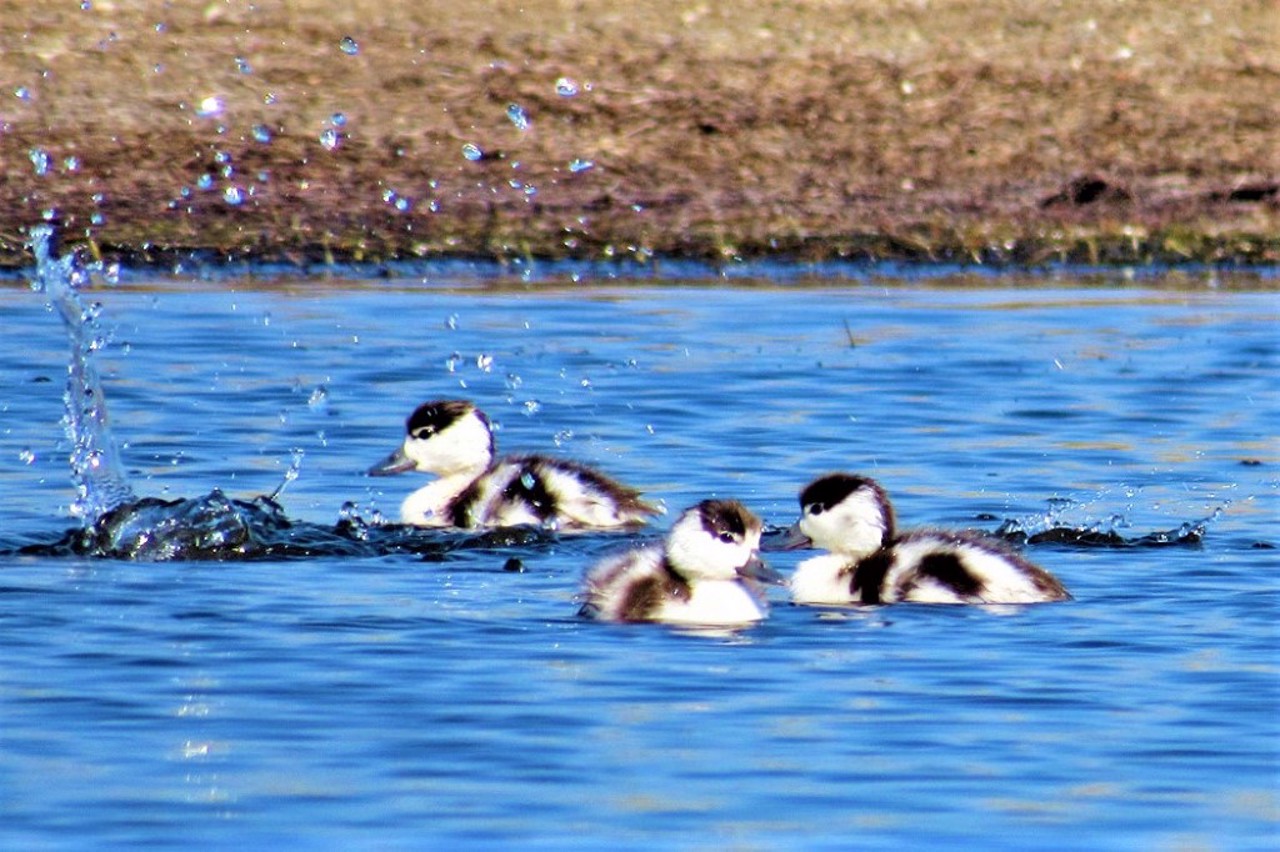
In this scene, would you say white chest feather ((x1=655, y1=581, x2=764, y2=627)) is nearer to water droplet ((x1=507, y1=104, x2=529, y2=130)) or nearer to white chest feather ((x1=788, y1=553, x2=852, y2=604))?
white chest feather ((x1=788, y1=553, x2=852, y2=604))

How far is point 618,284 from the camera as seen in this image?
698 inches

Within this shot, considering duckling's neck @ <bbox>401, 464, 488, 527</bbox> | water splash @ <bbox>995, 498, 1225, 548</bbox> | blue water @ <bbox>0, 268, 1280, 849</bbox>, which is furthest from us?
duckling's neck @ <bbox>401, 464, 488, 527</bbox>

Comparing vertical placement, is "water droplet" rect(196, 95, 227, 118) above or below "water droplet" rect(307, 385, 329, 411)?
above

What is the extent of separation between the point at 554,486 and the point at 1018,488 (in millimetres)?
1834

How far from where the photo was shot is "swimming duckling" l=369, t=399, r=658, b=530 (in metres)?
10.3

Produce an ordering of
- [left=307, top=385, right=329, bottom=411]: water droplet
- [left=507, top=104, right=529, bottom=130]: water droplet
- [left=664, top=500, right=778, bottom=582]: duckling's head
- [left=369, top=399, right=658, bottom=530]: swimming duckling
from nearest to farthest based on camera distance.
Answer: [left=664, top=500, right=778, bottom=582]: duckling's head
[left=369, top=399, right=658, bottom=530]: swimming duckling
[left=307, top=385, right=329, bottom=411]: water droplet
[left=507, top=104, right=529, bottom=130]: water droplet

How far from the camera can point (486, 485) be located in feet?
34.8

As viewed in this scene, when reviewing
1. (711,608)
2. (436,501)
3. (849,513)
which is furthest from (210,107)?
(711,608)

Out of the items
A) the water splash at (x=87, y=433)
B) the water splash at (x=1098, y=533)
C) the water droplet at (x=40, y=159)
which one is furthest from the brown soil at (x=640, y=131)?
the water splash at (x=1098, y=533)

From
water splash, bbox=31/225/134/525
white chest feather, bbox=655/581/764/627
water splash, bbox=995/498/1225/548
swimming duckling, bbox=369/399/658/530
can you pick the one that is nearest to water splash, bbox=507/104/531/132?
water splash, bbox=31/225/134/525

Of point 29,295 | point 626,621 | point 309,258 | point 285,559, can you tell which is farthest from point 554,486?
point 309,258

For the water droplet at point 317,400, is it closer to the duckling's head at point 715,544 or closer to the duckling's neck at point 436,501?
the duckling's neck at point 436,501

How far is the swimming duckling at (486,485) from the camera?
404 inches

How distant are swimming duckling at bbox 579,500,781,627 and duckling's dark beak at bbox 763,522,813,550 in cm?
64
